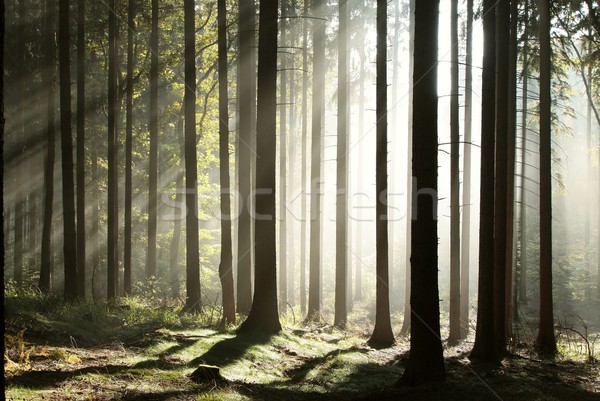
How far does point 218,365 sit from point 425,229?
429cm

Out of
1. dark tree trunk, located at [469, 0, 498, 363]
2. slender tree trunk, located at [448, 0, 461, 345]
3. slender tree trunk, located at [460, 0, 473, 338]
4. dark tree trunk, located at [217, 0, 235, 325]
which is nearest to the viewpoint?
Answer: dark tree trunk, located at [469, 0, 498, 363]

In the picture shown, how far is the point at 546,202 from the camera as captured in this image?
38.8ft

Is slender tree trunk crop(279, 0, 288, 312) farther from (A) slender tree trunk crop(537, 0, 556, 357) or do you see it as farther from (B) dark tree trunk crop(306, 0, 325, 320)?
(A) slender tree trunk crop(537, 0, 556, 357)

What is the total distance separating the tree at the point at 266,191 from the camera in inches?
436

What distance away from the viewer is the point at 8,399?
501 centimetres

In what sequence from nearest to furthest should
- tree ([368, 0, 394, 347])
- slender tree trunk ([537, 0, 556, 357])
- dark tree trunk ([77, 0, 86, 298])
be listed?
slender tree trunk ([537, 0, 556, 357])
tree ([368, 0, 394, 347])
dark tree trunk ([77, 0, 86, 298])

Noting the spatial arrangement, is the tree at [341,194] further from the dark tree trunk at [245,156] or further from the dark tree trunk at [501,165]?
the dark tree trunk at [501,165]

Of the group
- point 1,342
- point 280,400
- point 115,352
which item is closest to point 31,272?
point 115,352

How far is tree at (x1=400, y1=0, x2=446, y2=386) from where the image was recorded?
684 centimetres

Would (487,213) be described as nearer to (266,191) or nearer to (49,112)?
(266,191)

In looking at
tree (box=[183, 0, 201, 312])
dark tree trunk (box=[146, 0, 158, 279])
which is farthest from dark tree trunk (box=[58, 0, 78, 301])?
dark tree trunk (box=[146, 0, 158, 279])

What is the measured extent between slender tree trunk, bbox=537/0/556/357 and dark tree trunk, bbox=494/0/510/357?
1863mm

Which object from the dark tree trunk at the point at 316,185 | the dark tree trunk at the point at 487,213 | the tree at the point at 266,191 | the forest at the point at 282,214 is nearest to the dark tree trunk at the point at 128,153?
the forest at the point at 282,214

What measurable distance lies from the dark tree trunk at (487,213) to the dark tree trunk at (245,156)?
6.34m
